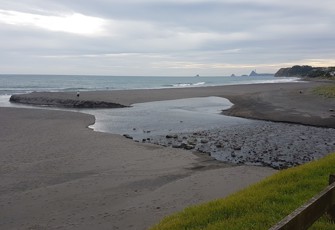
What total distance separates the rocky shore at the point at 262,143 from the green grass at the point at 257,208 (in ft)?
18.2

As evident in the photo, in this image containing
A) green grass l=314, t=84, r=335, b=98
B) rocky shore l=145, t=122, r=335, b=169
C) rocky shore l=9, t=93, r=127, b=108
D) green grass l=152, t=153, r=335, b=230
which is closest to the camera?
green grass l=152, t=153, r=335, b=230

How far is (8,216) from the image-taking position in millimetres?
9156

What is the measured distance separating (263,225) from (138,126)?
20.0m

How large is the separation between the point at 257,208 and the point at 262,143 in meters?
12.2

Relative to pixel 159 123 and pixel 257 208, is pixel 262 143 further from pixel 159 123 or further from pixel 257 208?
pixel 257 208

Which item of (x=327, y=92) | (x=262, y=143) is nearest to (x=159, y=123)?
(x=262, y=143)

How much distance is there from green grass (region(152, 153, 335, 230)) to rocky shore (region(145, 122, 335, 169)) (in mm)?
5539

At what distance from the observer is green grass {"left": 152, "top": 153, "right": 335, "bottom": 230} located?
6.36 meters

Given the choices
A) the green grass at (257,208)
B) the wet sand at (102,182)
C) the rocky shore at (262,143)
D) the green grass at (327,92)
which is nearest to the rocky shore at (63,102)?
the rocky shore at (262,143)

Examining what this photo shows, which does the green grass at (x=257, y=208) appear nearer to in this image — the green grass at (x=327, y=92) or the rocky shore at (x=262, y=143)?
the rocky shore at (x=262, y=143)

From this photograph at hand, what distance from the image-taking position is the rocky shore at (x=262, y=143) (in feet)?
50.9

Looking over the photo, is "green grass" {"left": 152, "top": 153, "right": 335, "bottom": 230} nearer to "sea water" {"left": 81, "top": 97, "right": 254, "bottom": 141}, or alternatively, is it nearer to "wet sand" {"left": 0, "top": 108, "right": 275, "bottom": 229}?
"wet sand" {"left": 0, "top": 108, "right": 275, "bottom": 229}

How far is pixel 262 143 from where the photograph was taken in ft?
61.7

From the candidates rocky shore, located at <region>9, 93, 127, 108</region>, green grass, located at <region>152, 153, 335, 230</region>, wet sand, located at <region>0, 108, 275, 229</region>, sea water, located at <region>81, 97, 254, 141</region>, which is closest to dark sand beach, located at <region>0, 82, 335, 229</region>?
wet sand, located at <region>0, 108, 275, 229</region>
